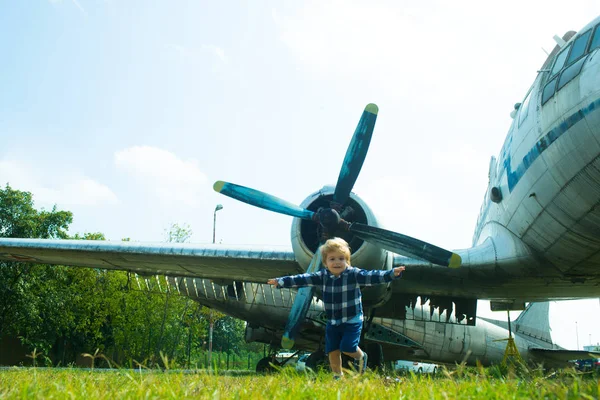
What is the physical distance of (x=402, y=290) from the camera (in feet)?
41.0

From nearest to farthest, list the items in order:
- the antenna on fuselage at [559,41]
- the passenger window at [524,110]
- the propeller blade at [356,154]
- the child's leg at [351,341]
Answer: the child's leg at [351,341]
the antenna on fuselage at [559,41]
the passenger window at [524,110]
the propeller blade at [356,154]

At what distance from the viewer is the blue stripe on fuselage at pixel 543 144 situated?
7316mm

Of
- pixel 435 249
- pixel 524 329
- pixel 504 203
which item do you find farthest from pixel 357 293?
pixel 524 329

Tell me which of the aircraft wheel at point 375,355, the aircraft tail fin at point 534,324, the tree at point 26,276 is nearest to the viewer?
the aircraft wheel at point 375,355

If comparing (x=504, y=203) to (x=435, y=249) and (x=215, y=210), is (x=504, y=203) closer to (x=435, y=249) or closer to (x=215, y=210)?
(x=435, y=249)

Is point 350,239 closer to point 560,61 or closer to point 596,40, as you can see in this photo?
point 560,61

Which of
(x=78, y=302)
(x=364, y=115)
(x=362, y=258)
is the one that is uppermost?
(x=364, y=115)

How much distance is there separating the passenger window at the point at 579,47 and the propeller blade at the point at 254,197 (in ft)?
17.3

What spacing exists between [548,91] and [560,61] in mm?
550

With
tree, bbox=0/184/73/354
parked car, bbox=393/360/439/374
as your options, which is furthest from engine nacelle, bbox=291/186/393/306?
tree, bbox=0/184/73/354

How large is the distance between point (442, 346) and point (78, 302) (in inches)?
1095

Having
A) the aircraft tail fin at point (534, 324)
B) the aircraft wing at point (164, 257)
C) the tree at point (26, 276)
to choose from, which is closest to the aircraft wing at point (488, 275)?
the aircraft wing at point (164, 257)

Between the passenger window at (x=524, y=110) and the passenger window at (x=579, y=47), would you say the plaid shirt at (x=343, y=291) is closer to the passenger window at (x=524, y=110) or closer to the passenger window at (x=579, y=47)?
the passenger window at (x=579, y=47)

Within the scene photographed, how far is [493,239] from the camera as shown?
10922mm
